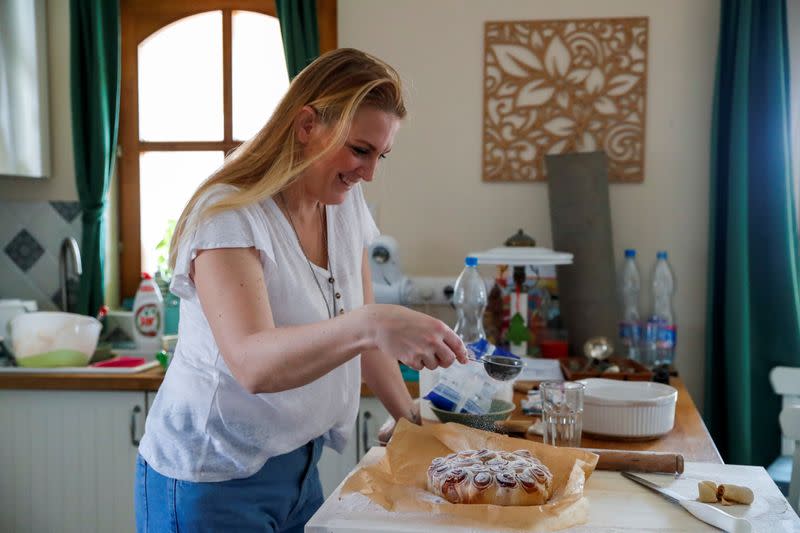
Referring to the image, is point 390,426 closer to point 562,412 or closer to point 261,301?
point 562,412

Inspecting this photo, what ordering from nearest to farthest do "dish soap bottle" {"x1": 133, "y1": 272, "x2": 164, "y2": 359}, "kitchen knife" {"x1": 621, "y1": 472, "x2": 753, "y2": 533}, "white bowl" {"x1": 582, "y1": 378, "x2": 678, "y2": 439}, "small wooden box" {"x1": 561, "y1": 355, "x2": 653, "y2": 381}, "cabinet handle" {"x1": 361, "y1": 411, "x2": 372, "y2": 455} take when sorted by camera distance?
"kitchen knife" {"x1": 621, "y1": 472, "x2": 753, "y2": 533}, "white bowl" {"x1": 582, "y1": 378, "x2": 678, "y2": 439}, "small wooden box" {"x1": 561, "y1": 355, "x2": 653, "y2": 381}, "cabinet handle" {"x1": 361, "y1": 411, "x2": 372, "y2": 455}, "dish soap bottle" {"x1": 133, "y1": 272, "x2": 164, "y2": 359}

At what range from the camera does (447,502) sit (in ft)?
3.94

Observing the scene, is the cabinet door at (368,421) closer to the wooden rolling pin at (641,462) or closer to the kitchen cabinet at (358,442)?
the kitchen cabinet at (358,442)

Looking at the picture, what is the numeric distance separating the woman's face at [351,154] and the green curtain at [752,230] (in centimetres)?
181

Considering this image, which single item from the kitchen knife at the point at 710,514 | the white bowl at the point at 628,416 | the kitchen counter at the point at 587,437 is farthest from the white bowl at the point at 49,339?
the kitchen knife at the point at 710,514

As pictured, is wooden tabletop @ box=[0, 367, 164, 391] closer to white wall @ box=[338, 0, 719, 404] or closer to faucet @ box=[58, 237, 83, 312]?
faucet @ box=[58, 237, 83, 312]

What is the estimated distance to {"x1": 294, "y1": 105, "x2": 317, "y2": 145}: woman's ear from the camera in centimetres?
136

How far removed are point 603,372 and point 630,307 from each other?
708mm

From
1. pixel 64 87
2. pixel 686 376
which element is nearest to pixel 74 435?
pixel 64 87

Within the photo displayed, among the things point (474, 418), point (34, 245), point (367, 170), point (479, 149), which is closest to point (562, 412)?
point (474, 418)

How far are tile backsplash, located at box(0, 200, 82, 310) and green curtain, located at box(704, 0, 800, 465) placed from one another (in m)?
2.43

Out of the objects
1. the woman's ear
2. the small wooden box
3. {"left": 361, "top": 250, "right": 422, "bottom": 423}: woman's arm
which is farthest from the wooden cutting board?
the small wooden box

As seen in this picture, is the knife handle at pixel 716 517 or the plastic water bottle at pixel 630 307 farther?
the plastic water bottle at pixel 630 307

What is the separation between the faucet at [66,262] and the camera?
3.11m
